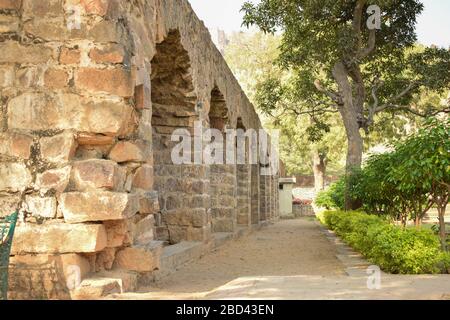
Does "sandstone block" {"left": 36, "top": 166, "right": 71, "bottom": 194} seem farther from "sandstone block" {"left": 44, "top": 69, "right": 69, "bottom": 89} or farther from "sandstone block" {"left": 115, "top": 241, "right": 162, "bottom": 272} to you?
"sandstone block" {"left": 115, "top": 241, "right": 162, "bottom": 272}

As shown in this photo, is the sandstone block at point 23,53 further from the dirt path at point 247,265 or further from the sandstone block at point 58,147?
the dirt path at point 247,265

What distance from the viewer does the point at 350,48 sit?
13.4m

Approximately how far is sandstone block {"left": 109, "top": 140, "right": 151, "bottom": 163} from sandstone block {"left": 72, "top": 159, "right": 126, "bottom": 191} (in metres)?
0.27

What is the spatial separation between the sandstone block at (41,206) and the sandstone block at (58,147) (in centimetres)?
31

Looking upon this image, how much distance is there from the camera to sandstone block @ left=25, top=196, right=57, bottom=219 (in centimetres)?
396

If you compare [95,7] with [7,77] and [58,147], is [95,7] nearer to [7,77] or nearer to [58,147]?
[7,77]

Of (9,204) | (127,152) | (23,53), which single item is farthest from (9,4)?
(9,204)

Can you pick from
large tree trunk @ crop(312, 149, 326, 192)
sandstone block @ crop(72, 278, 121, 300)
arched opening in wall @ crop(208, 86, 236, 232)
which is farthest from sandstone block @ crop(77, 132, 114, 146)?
large tree trunk @ crop(312, 149, 326, 192)

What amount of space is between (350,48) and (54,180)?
1088 centimetres

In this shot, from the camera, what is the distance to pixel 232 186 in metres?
11.8

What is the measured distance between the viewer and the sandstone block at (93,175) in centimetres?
400

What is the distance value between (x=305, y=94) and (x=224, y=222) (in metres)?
6.37
